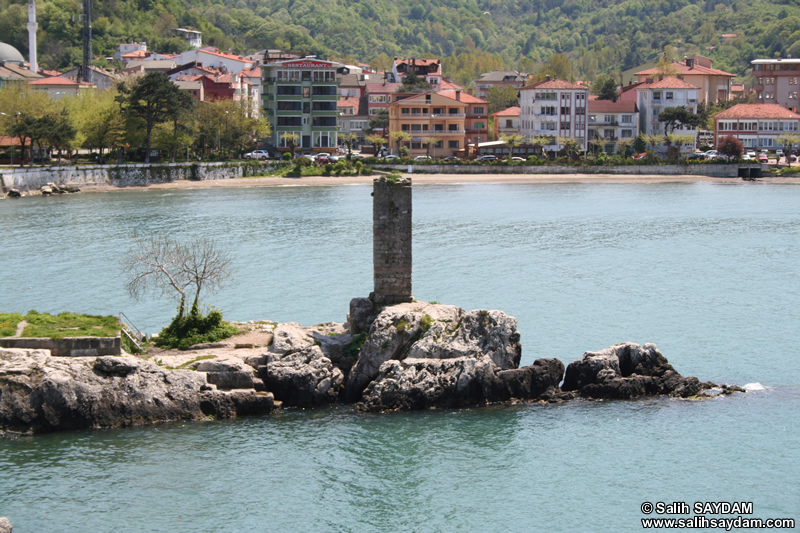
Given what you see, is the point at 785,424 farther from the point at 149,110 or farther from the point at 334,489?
the point at 149,110

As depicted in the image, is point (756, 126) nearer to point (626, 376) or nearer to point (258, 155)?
point (258, 155)

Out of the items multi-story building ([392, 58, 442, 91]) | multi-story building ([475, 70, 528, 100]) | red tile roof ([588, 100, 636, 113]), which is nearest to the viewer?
red tile roof ([588, 100, 636, 113])

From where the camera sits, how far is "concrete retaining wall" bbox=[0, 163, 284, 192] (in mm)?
73938

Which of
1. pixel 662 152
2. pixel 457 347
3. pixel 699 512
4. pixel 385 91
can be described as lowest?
pixel 699 512

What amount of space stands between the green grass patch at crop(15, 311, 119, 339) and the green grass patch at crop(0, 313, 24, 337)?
24 cm

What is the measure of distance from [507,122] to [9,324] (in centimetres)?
9230

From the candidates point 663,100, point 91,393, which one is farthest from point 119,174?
point 91,393

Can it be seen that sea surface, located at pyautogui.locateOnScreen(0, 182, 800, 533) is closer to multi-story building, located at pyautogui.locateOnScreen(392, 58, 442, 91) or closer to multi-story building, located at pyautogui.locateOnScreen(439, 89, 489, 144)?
multi-story building, located at pyautogui.locateOnScreen(439, 89, 489, 144)

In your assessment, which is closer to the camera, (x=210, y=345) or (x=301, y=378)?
(x=301, y=378)

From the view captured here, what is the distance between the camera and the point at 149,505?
19359 mm

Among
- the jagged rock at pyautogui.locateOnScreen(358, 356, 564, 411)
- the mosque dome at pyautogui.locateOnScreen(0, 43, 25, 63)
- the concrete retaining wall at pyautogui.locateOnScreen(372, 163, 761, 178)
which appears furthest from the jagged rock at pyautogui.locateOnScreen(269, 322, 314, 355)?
the mosque dome at pyautogui.locateOnScreen(0, 43, 25, 63)

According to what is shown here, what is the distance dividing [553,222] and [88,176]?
121ft

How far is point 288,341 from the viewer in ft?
80.2

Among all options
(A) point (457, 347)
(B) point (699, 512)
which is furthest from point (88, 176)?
(B) point (699, 512)
